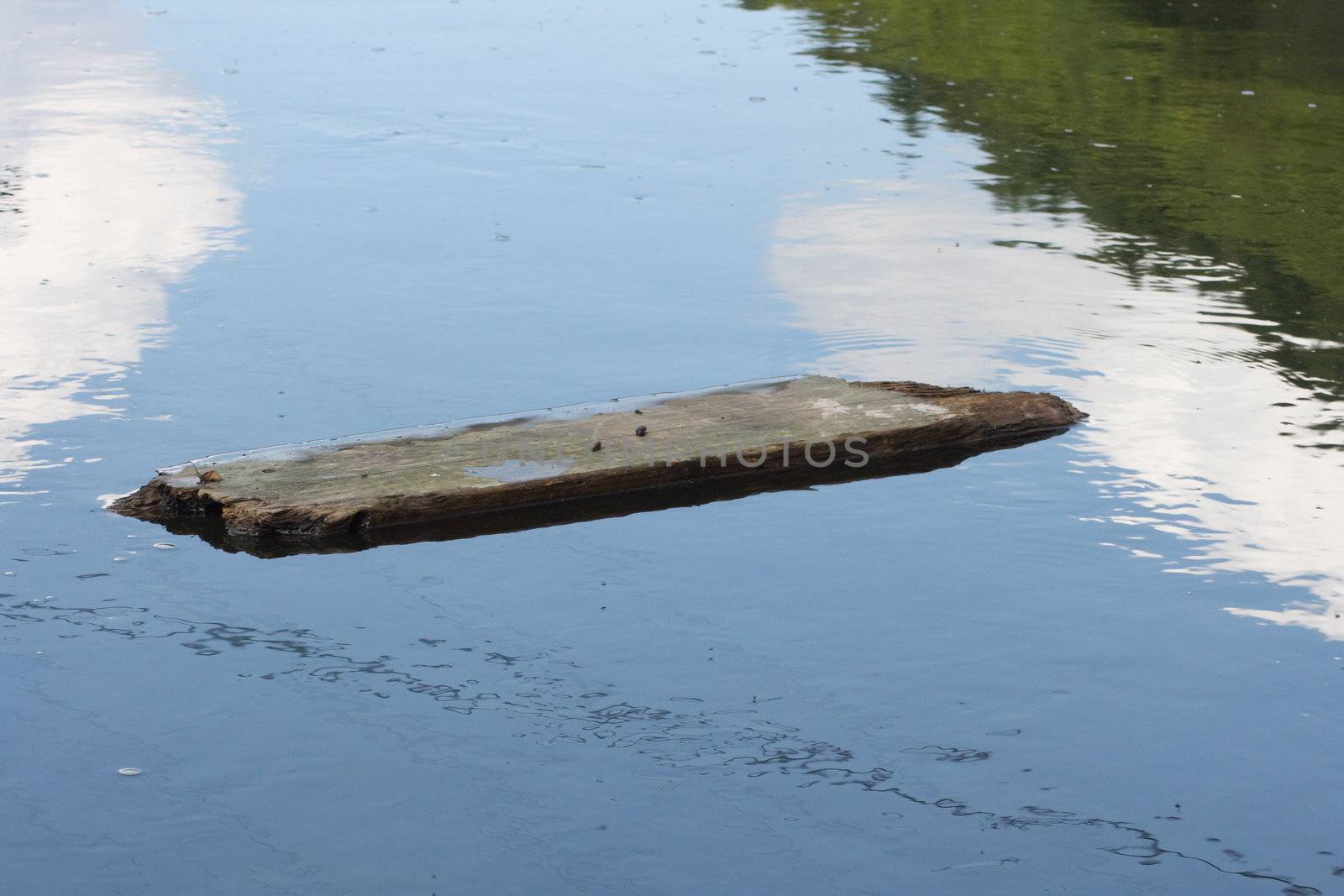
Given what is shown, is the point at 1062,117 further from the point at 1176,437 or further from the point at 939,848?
the point at 939,848

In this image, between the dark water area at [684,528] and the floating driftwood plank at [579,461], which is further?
the floating driftwood plank at [579,461]

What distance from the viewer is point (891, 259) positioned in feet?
36.5

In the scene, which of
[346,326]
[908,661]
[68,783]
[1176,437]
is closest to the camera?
[68,783]

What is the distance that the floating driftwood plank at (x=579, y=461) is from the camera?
7234 millimetres

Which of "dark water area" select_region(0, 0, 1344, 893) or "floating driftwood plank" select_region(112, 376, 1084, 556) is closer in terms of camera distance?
"dark water area" select_region(0, 0, 1344, 893)

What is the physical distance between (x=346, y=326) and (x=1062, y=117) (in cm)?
806

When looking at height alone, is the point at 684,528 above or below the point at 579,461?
below

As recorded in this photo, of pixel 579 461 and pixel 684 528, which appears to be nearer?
pixel 684 528

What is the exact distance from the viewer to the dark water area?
5.29 meters

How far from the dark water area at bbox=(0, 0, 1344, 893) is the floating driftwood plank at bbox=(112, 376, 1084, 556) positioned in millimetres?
183

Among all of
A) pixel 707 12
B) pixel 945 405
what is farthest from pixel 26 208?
pixel 707 12

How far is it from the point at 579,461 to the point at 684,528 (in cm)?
61

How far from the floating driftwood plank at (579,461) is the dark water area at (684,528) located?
7.2 inches

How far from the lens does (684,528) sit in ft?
24.2
